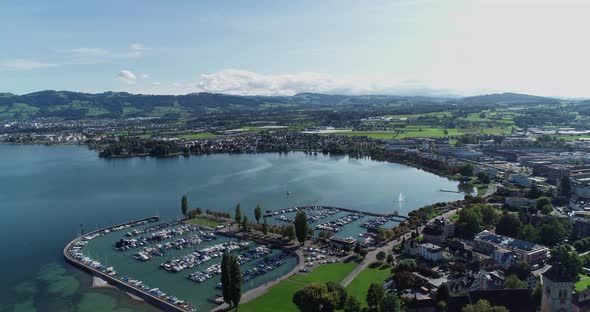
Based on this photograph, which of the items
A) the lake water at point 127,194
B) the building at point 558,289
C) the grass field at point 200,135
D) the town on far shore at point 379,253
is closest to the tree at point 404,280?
the town on far shore at point 379,253

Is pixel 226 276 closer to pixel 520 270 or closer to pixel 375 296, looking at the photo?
pixel 375 296

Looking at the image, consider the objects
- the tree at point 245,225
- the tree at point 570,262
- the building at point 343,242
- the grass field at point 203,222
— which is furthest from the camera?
the grass field at point 203,222

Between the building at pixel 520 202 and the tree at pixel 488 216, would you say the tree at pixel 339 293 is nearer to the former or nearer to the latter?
the tree at pixel 488 216

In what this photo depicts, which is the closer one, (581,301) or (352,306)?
(581,301)

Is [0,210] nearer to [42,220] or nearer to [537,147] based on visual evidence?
[42,220]

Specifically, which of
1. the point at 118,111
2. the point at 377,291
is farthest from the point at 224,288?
the point at 118,111

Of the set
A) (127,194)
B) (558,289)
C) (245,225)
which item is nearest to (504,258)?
(558,289)
